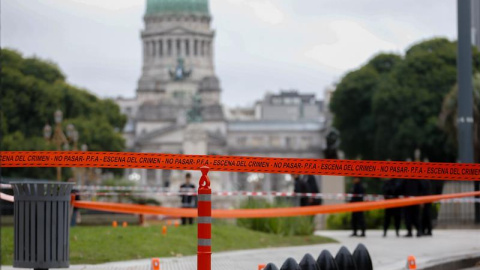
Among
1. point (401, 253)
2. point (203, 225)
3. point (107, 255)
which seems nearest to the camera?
point (203, 225)

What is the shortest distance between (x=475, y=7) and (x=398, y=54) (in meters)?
40.1

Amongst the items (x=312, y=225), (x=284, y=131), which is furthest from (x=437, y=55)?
(x=284, y=131)

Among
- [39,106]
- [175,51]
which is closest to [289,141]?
[175,51]

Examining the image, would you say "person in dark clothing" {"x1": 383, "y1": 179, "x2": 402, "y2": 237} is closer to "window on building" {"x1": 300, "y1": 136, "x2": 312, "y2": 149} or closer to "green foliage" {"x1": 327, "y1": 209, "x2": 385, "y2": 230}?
"green foliage" {"x1": 327, "y1": 209, "x2": 385, "y2": 230}

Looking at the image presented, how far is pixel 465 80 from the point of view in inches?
922

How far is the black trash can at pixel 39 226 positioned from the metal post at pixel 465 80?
11483mm

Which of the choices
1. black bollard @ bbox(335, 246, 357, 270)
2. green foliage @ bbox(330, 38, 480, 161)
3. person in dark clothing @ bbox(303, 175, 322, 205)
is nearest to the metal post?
person in dark clothing @ bbox(303, 175, 322, 205)

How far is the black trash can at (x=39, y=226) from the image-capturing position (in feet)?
43.5

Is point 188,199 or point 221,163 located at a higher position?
point 221,163

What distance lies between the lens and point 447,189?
3481cm

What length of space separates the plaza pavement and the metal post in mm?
1651

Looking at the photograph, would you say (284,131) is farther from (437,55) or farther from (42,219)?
(42,219)

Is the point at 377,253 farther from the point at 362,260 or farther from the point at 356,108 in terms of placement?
the point at 356,108

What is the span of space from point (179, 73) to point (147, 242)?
541 feet
